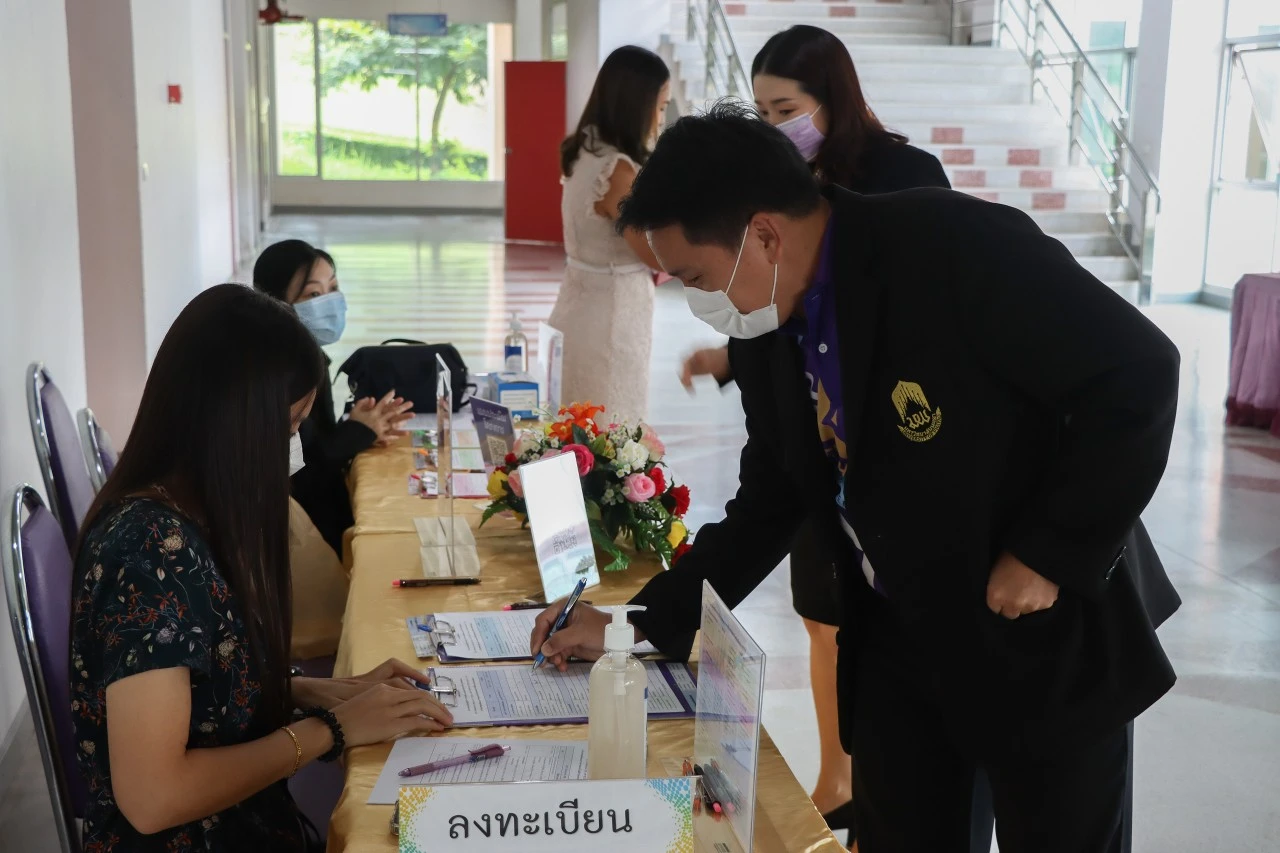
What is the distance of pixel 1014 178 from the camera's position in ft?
35.7

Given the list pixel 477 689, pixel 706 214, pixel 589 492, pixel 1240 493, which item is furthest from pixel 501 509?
pixel 1240 493

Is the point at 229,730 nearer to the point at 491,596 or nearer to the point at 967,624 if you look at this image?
the point at 491,596

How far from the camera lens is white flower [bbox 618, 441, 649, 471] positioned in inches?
85.1

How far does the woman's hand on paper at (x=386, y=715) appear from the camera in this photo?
57.6 inches

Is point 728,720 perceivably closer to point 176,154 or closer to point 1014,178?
point 176,154

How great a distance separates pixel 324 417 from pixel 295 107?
19291 mm


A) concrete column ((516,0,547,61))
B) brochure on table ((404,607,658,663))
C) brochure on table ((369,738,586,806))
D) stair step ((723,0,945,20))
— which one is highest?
concrete column ((516,0,547,61))

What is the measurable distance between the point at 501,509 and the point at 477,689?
2.29 ft

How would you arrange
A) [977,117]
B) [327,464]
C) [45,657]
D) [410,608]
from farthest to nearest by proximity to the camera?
[977,117] < [327,464] < [410,608] < [45,657]

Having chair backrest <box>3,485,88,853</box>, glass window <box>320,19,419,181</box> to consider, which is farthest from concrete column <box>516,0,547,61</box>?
chair backrest <box>3,485,88,853</box>

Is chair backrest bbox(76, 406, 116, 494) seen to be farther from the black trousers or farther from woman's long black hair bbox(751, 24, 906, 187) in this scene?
the black trousers

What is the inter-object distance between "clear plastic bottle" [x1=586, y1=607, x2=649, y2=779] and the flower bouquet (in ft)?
2.47

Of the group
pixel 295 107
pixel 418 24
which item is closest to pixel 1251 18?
pixel 418 24

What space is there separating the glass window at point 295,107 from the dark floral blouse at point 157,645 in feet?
67.1
